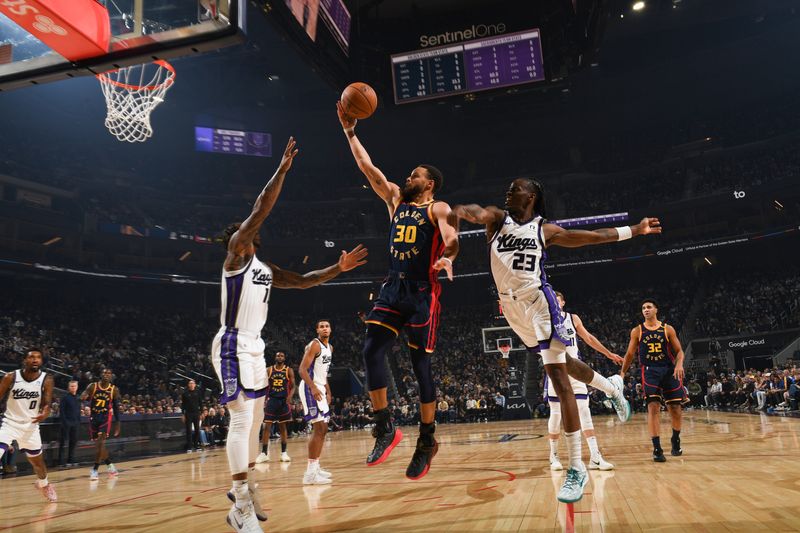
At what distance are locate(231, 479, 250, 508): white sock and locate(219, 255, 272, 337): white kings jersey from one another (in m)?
1.17

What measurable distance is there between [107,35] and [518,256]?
4.43 meters

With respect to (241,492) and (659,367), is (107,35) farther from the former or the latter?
(659,367)

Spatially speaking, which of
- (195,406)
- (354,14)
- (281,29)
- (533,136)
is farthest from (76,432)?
(533,136)

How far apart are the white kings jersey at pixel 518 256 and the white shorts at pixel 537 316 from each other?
66 mm

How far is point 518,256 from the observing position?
15.6 feet

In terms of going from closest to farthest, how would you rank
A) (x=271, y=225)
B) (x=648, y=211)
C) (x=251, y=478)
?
1. (x=251, y=478)
2. (x=648, y=211)
3. (x=271, y=225)

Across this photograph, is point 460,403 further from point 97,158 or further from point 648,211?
point 97,158

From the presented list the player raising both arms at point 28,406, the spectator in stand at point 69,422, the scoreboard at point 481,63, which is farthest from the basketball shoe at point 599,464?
the spectator in stand at point 69,422

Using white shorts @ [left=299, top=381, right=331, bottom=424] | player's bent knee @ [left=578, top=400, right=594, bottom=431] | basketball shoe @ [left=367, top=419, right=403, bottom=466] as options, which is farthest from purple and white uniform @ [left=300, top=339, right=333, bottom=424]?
basketball shoe @ [left=367, top=419, right=403, bottom=466]

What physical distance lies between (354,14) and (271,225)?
16.9 meters

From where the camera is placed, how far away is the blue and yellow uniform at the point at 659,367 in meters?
8.36

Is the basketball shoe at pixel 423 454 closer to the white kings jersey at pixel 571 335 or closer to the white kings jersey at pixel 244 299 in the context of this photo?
the white kings jersey at pixel 571 335

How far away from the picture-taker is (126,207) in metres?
27.8

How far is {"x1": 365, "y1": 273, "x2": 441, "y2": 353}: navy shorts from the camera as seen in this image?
15.5ft
